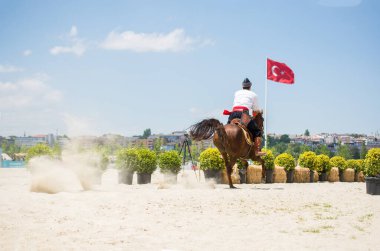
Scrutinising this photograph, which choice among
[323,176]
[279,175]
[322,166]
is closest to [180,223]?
[279,175]

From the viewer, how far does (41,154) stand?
1753 centimetres

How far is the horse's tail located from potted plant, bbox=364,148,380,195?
18.9ft

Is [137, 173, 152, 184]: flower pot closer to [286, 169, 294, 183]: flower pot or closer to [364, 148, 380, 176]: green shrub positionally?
[286, 169, 294, 183]: flower pot

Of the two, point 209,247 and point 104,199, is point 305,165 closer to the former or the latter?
point 104,199

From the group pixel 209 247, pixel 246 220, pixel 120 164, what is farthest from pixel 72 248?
pixel 120 164

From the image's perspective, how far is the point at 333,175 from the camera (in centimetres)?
2481

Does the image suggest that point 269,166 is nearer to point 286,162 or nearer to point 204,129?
point 286,162

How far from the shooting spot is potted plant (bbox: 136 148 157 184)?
17733 millimetres

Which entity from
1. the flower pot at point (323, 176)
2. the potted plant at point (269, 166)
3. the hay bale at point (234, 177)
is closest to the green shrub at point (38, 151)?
the hay bale at point (234, 177)

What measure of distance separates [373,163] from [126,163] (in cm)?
965

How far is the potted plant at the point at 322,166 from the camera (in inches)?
932

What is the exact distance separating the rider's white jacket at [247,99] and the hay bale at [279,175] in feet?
21.5

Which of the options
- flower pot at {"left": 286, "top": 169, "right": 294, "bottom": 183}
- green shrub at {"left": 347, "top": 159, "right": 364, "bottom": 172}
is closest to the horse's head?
flower pot at {"left": 286, "top": 169, "right": 294, "bottom": 183}

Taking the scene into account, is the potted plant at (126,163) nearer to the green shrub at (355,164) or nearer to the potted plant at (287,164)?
the potted plant at (287,164)
